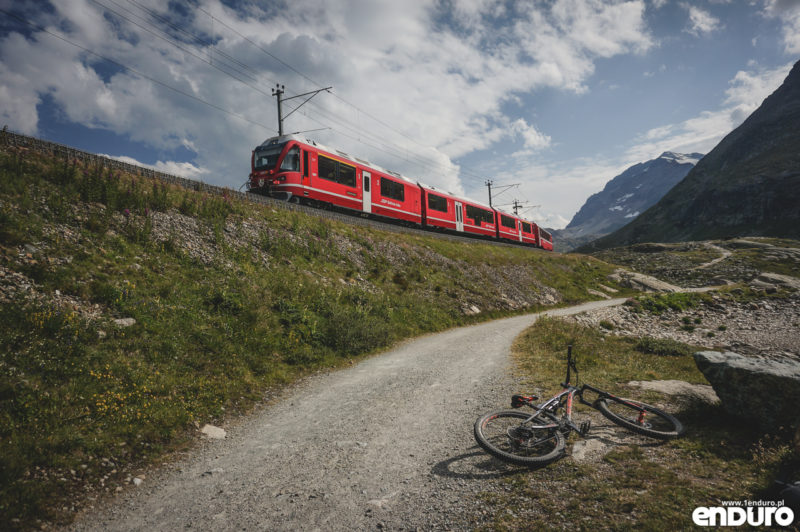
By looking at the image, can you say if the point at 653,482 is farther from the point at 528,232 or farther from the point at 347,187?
the point at 528,232

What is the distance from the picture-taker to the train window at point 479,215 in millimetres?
33844

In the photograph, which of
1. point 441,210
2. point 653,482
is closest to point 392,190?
point 441,210

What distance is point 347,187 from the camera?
70.1 ft

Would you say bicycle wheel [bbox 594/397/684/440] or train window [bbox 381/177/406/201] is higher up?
train window [bbox 381/177/406/201]

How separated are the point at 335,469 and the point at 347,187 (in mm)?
18172

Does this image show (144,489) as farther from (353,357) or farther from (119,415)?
(353,357)

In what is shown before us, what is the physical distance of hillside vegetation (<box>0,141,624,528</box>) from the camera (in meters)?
5.18

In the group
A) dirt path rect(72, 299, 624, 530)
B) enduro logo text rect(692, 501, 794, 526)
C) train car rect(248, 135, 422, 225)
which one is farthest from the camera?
train car rect(248, 135, 422, 225)

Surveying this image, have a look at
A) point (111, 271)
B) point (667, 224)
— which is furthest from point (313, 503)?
point (667, 224)

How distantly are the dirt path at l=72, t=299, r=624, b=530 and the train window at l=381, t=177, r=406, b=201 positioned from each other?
17.6m

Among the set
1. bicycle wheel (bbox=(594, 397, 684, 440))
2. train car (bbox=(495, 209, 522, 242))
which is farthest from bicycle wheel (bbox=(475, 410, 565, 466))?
train car (bbox=(495, 209, 522, 242))

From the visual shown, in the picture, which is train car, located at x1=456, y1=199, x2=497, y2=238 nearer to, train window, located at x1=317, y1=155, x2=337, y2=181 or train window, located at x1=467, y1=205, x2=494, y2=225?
train window, located at x1=467, y1=205, x2=494, y2=225

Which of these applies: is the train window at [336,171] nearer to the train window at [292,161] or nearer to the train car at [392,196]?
the train car at [392,196]

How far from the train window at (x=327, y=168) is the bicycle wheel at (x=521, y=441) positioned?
56.3 ft
